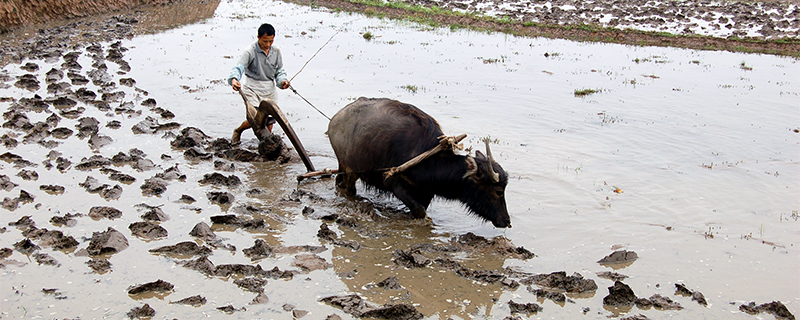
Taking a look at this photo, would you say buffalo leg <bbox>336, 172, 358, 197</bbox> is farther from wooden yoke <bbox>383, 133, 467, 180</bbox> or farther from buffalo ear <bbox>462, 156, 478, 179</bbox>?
buffalo ear <bbox>462, 156, 478, 179</bbox>

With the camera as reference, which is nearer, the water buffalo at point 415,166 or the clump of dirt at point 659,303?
the clump of dirt at point 659,303

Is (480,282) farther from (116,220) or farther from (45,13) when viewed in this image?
(45,13)

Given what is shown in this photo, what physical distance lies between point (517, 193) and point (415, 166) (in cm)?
162

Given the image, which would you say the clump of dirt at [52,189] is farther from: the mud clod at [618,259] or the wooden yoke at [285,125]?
the mud clod at [618,259]

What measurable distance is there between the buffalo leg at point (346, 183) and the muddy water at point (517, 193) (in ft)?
0.58

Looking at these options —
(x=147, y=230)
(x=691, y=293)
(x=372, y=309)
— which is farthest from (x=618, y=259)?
(x=147, y=230)

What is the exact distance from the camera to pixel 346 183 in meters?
5.88

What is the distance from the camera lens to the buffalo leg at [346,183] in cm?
575

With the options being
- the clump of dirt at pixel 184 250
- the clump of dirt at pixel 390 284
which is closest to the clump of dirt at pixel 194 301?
the clump of dirt at pixel 184 250

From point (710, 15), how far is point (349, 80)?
15.5 meters

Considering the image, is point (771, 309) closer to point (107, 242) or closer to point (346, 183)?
point (346, 183)

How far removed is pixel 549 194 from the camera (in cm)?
628

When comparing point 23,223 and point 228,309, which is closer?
point 228,309

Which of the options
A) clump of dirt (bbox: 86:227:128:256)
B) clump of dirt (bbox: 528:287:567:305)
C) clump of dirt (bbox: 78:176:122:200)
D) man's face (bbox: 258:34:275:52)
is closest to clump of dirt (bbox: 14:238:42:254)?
clump of dirt (bbox: 86:227:128:256)
